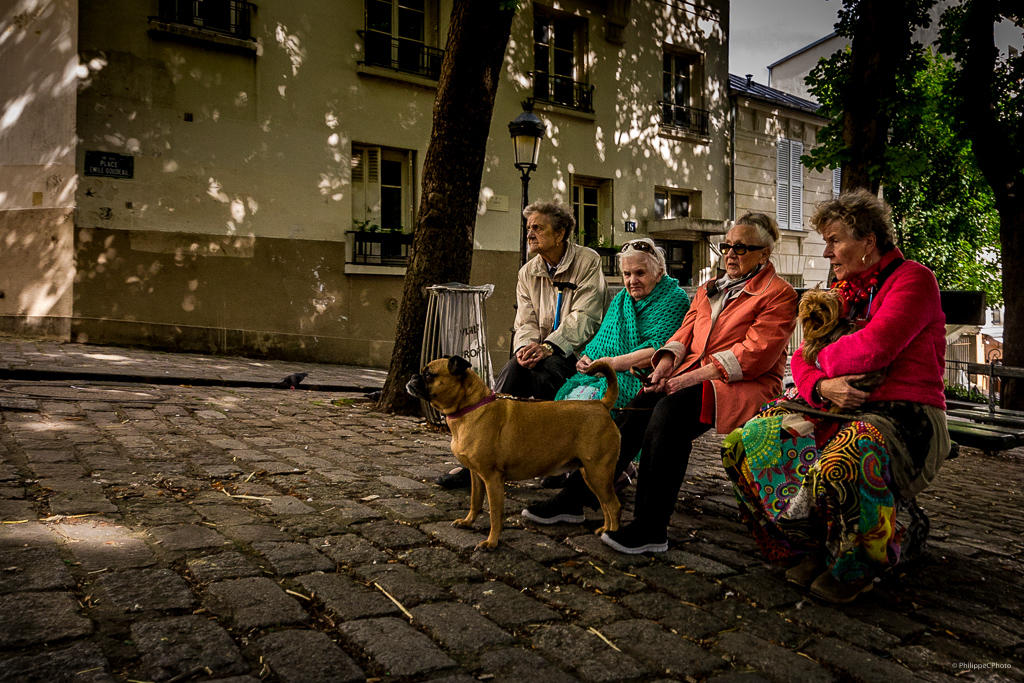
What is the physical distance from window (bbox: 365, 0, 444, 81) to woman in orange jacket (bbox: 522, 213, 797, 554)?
39.7ft

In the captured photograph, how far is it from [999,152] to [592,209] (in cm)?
907

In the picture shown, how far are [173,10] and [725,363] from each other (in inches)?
482

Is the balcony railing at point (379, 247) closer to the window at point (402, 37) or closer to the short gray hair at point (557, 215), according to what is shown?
the window at point (402, 37)

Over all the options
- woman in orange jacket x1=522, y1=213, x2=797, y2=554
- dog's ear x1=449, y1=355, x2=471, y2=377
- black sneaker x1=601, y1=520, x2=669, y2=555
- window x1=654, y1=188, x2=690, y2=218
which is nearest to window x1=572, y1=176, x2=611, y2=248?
window x1=654, y1=188, x2=690, y2=218

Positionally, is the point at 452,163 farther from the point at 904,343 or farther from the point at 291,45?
the point at 291,45

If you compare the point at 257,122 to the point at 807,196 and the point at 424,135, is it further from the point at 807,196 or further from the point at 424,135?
the point at 807,196

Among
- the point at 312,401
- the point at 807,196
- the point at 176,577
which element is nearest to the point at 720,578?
the point at 176,577

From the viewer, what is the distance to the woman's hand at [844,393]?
3275 mm

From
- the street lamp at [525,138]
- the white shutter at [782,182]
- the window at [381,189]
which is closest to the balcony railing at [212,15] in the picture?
the window at [381,189]

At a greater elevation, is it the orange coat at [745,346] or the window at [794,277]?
the window at [794,277]

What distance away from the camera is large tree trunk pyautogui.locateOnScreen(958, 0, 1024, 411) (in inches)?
403

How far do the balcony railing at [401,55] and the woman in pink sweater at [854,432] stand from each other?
12.7 metres

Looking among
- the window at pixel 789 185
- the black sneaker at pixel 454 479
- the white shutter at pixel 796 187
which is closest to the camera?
the black sneaker at pixel 454 479

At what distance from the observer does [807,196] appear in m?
22.4
